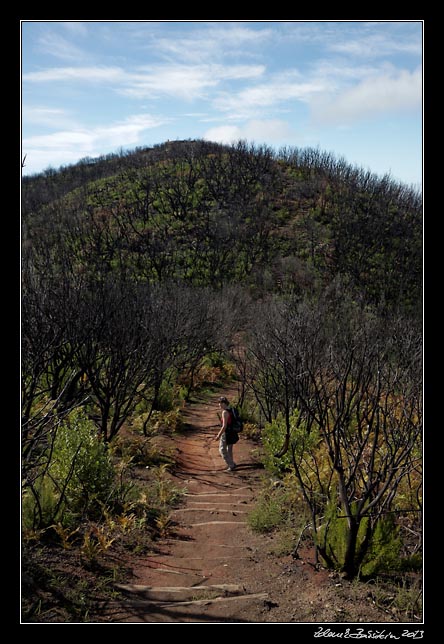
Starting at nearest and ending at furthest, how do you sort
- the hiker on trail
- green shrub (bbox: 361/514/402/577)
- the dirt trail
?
the dirt trail, green shrub (bbox: 361/514/402/577), the hiker on trail

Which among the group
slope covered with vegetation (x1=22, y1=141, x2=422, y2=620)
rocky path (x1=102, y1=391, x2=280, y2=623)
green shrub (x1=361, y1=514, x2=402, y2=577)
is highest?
slope covered with vegetation (x1=22, y1=141, x2=422, y2=620)

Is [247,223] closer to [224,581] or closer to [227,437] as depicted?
[227,437]

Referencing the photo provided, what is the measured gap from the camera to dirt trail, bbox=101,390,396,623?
4293 mm

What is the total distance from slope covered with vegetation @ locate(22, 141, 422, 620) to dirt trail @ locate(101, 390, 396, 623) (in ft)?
1.81

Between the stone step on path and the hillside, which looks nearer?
the stone step on path

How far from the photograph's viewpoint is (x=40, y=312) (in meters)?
8.88

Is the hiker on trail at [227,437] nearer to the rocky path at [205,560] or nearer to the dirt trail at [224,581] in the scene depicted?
the rocky path at [205,560]

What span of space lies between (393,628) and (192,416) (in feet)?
37.7

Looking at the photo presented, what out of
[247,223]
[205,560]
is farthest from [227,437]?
[247,223]

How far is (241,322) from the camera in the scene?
2527cm

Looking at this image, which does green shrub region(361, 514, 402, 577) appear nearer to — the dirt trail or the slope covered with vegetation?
the slope covered with vegetation

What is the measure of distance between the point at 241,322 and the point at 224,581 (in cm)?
2035

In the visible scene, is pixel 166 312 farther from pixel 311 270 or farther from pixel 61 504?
pixel 311 270

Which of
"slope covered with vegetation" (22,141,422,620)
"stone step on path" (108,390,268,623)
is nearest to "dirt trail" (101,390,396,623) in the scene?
"stone step on path" (108,390,268,623)
